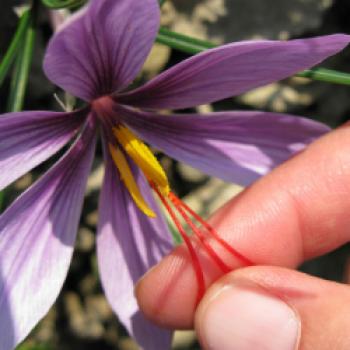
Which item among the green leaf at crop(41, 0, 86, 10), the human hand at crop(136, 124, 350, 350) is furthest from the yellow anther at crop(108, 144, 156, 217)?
the green leaf at crop(41, 0, 86, 10)

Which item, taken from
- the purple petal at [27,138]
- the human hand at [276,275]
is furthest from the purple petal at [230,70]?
the human hand at [276,275]

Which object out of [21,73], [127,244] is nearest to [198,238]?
[127,244]

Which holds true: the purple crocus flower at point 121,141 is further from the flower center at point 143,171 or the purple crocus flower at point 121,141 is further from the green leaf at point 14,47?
the green leaf at point 14,47

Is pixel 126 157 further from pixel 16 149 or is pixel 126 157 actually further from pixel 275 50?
pixel 275 50

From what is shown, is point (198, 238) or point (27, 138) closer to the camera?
point (27, 138)

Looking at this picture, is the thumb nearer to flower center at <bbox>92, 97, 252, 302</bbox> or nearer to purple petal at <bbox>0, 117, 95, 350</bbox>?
flower center at <bbox>92, 97, 252, 302</bbox>

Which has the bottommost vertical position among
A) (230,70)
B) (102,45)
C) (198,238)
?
(198,238)

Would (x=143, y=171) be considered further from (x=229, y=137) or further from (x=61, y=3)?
(x=61, y=3)
